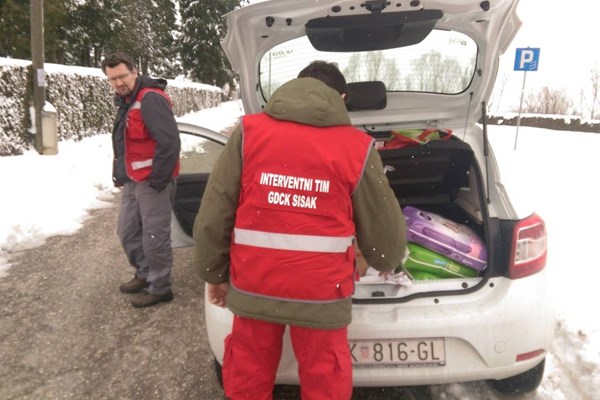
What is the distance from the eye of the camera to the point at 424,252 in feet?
8.35

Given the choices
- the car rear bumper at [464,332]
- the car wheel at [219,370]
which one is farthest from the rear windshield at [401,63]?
the car wheel at [219,370]

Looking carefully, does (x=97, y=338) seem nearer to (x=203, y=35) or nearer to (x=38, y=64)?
(x=38, y=64)

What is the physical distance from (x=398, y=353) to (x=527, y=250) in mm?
784

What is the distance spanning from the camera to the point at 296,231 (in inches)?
64.3

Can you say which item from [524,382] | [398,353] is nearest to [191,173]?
[398,353]

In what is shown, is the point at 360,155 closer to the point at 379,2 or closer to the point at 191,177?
the point at 379,2

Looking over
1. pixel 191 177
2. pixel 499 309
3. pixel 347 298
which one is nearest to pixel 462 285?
pixel 499 309

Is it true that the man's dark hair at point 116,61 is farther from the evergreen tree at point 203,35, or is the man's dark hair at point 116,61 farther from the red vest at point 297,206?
the evergreen tree at point 203,35

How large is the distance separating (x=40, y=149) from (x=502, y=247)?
9.83 m

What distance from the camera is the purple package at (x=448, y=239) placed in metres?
2.49

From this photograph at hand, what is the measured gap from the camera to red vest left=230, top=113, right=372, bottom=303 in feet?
5.27

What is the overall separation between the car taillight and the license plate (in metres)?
0.51

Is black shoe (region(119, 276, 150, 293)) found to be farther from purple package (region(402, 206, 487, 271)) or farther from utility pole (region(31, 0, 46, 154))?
utility pole (region(31, 0, 46, 154))

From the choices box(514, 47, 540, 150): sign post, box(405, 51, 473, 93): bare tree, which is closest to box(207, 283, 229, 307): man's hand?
box(405, 51, 473, 93): bare tree
